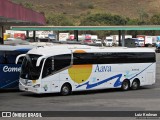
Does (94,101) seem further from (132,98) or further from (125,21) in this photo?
(125,21)

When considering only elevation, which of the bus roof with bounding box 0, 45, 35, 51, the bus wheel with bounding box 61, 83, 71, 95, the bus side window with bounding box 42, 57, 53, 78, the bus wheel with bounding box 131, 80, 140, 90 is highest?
the bus roof with bounding box 0, 45, 35, 51

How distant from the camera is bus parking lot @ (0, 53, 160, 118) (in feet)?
62.8

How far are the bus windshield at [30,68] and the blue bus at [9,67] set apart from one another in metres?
1.83

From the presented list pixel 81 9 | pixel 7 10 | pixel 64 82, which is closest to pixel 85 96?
pixel 64 82

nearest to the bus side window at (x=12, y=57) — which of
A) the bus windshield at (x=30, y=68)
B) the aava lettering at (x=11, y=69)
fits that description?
the aava lettering at (x=11, y=69)

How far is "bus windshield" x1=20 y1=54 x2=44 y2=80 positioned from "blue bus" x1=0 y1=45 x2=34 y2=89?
6.01 feet

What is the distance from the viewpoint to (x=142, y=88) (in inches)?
1164

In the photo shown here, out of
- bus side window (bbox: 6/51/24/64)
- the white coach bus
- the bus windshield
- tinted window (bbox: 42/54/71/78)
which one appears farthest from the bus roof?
tinted window (bbox: 42/54/71/78)

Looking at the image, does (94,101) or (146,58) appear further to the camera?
(146,58)

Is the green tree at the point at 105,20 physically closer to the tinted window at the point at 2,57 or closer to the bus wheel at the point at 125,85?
the bus wheel at the point at 125,85

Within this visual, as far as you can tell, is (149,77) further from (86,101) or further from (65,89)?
(86,101)

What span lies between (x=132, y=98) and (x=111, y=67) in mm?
3880

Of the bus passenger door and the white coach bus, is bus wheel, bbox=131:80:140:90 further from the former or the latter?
the bus passenger door

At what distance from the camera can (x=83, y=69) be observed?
83.3ft
